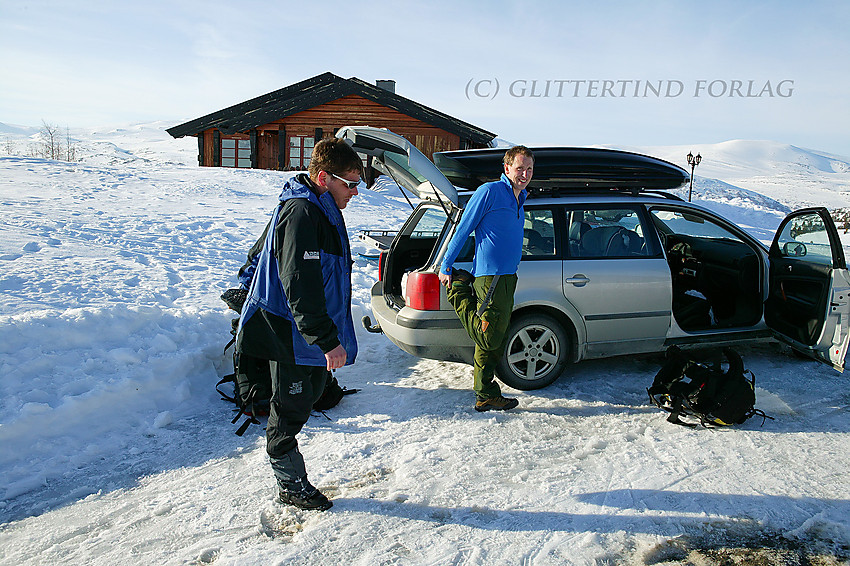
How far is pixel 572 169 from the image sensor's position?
488 centimetres

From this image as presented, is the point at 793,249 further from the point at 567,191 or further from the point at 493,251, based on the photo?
the point at 493,251

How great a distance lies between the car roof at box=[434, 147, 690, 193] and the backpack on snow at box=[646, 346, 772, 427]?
1.54 meters

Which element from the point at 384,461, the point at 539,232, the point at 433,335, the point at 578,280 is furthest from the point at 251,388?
the point at 578,280

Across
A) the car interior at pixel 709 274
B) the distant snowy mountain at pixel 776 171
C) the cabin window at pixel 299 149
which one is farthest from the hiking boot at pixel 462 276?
the distant snowy mountain at pixel 776 171

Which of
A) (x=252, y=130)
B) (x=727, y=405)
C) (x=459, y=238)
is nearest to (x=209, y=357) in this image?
(x=459, y=238)

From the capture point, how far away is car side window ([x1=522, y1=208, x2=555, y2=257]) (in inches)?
186

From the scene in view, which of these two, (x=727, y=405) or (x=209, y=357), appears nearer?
(x=727, y=405)

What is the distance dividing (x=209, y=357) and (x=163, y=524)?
2162mm

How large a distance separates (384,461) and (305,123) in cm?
2134

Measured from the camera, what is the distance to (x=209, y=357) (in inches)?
195

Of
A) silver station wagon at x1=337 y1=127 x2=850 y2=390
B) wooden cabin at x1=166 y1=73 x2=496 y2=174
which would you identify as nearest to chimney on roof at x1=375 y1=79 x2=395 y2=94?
wooden cabin at x1=166 y1=73 x2=496 y2=174

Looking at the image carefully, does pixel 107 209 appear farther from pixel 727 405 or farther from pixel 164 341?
pixel 727 405

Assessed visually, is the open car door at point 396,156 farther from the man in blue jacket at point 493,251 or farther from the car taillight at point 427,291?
the car taillight at point 427,291

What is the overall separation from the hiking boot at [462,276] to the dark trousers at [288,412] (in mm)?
1590
